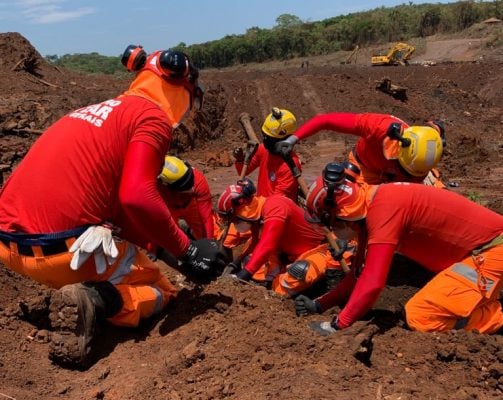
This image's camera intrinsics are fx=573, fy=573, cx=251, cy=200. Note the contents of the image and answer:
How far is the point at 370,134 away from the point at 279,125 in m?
1.33

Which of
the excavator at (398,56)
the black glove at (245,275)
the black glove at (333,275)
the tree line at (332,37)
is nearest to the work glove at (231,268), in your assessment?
the black glove at (245,275)

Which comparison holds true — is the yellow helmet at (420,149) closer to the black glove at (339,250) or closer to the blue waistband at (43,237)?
the black glove at (339,250)

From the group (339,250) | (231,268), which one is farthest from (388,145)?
(231,268)

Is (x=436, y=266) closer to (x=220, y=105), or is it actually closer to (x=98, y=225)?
(x=98, y=225)

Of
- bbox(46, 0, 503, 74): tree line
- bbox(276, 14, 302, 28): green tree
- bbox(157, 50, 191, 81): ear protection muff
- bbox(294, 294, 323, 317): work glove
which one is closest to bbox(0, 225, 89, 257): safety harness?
bbox(157, 50, 191, 81): ear protection muff

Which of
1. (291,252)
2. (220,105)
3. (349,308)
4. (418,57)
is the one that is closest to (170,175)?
(291,252)

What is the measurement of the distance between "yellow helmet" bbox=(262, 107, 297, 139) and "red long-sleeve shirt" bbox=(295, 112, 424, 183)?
0.44 meters

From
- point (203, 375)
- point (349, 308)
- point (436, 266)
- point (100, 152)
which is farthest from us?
point (436, 266)

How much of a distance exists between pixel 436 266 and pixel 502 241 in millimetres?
524

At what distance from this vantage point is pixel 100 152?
11.6ft

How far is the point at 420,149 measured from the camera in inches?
190

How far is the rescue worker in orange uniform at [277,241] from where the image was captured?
5309 millimetres

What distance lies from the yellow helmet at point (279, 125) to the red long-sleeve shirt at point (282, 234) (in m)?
1.25

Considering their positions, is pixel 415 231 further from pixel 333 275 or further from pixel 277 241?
pixel 333 275
